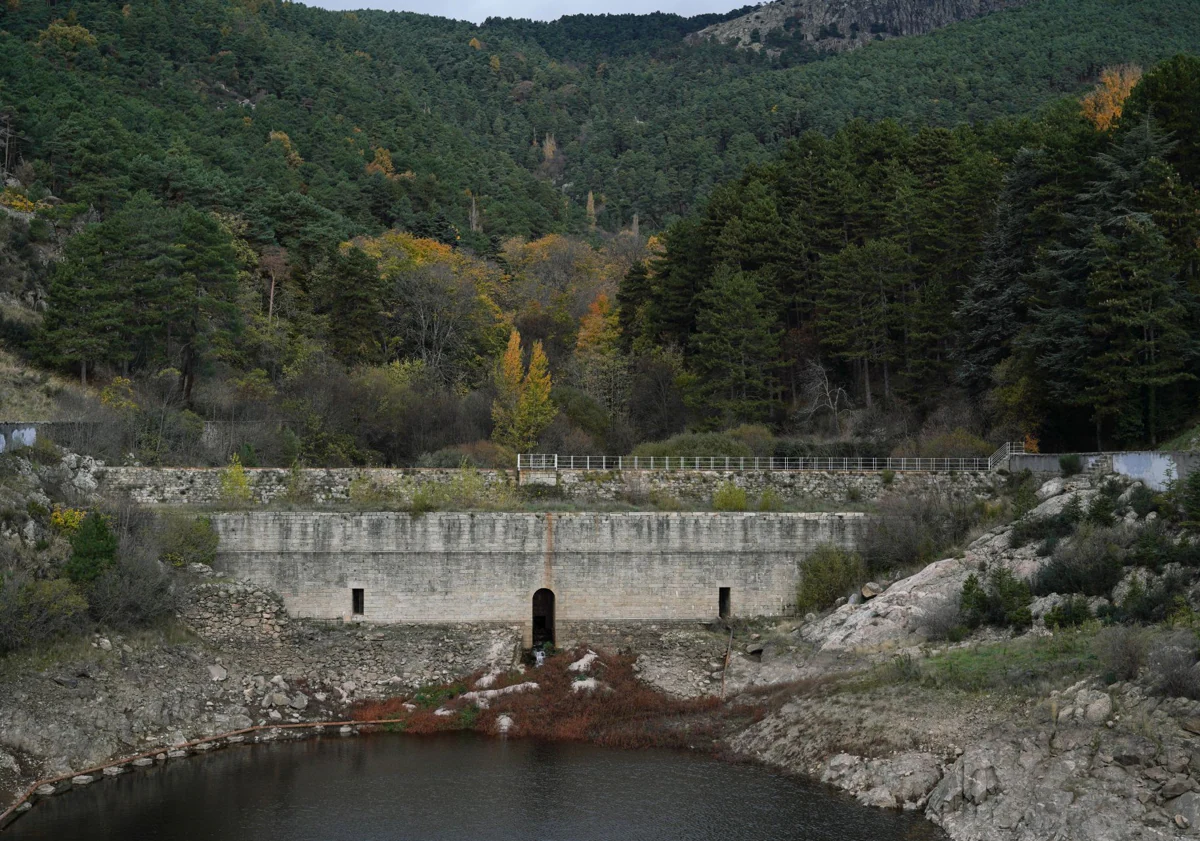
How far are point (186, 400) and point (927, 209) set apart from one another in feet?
106

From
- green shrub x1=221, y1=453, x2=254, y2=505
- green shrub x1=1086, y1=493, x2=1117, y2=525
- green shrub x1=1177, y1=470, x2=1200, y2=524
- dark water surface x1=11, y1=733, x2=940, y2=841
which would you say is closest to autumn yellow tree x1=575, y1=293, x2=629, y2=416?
green shrub x1=221, y1=453, x2=254, y2=505

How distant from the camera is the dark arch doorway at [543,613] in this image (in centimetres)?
3894

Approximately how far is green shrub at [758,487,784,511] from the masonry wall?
5.24ft

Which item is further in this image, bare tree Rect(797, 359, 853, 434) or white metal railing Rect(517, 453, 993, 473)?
bare tree Rect(797, 359, 853, 434)

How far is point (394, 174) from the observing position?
89938 mm

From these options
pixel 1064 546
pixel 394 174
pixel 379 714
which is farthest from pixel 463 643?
pixel 394 174

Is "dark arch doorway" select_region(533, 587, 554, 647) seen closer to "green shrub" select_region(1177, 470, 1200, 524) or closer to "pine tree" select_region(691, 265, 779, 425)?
"pine tree" select_region(691, 265, 779, 425)

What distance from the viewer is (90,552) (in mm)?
32312

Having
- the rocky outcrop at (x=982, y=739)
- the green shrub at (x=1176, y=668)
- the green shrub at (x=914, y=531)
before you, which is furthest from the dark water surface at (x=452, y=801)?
the green shrub at (x=914, y=531)

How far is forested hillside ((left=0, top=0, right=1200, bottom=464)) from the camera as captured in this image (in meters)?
40.6

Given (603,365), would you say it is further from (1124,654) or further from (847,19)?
(847,19)

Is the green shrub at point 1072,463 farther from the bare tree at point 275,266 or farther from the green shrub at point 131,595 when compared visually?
the bare tree at point 275,266

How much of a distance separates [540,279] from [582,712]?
44.5 metres

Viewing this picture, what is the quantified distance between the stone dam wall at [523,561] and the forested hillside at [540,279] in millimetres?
6689
